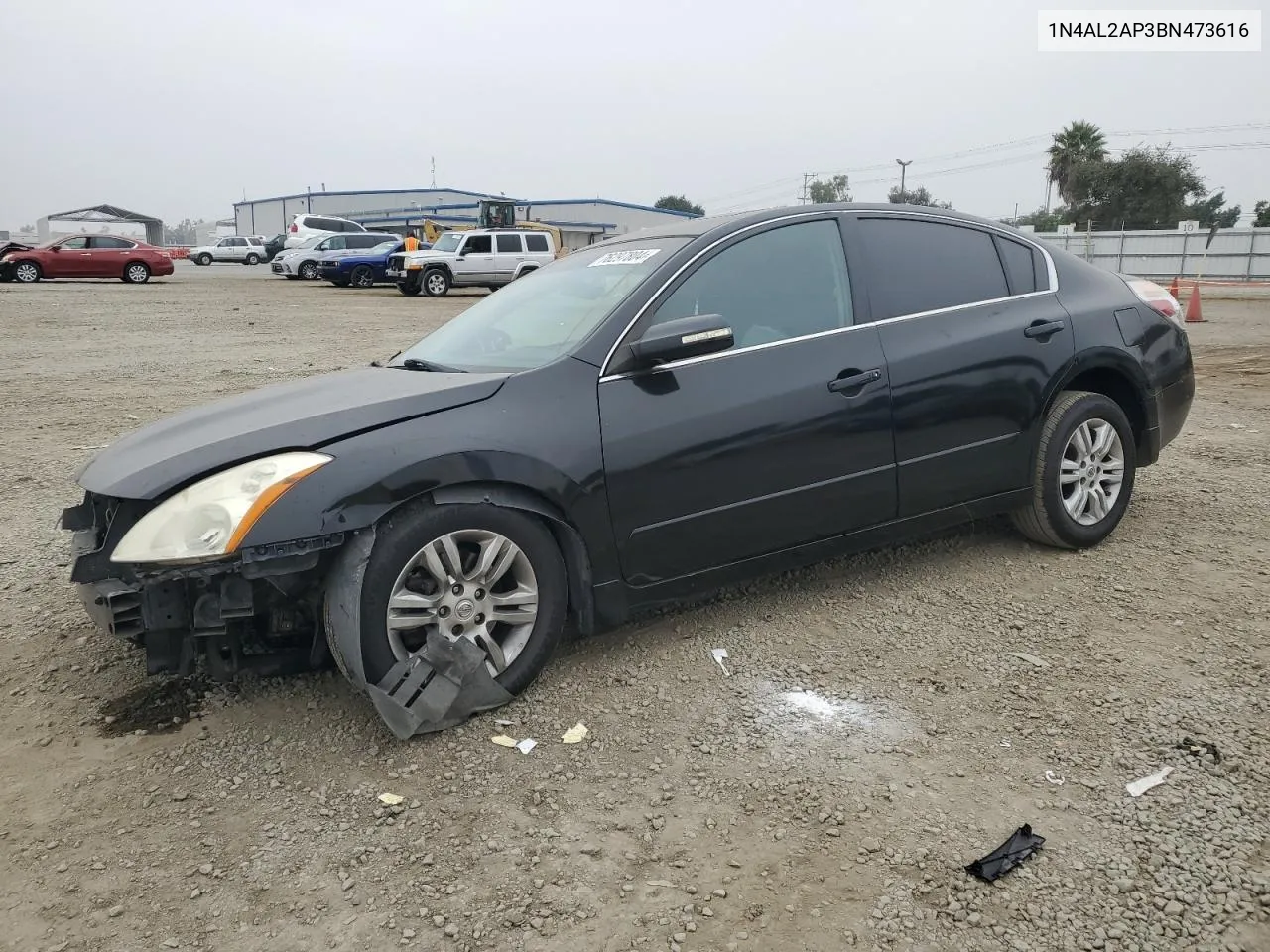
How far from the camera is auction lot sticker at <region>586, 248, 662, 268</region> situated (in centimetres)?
378

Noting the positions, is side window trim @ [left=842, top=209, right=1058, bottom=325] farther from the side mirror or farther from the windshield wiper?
the windshield wiper

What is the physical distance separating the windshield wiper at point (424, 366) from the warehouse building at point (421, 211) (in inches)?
2228

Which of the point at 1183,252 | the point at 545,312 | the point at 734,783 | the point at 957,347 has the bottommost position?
the point at 734,783

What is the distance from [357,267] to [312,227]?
1324 centimetres

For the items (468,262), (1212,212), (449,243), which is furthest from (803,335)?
(1212,212)

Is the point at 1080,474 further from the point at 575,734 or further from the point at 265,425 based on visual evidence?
the point at 265,425

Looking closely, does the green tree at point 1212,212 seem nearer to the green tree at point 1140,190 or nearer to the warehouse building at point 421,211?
the green tree at point 1140,190

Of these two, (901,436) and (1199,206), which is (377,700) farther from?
(1199,206)

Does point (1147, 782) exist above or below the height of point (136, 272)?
below

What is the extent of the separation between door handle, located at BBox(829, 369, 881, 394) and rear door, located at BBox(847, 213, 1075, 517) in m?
0.10

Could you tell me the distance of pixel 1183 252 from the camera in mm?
34844

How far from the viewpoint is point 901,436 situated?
3.86 metres

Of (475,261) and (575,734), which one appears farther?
(475,261)

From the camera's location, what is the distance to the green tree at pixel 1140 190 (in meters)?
50.1
